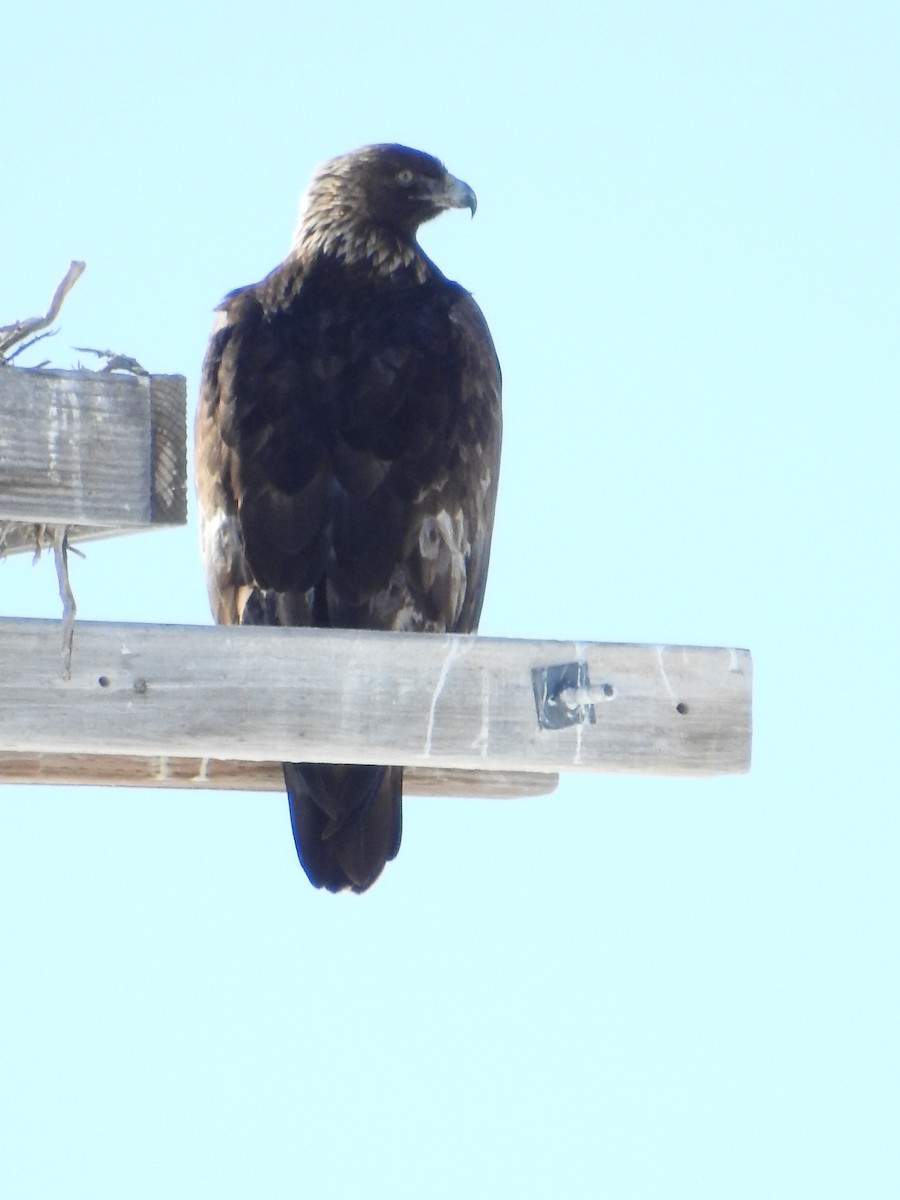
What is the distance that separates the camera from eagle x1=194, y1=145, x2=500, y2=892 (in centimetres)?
542

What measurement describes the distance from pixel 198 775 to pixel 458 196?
281 cm

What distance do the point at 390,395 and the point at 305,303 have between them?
67cm

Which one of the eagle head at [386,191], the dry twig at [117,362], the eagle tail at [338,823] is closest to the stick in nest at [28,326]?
the dry twig at [117,362]

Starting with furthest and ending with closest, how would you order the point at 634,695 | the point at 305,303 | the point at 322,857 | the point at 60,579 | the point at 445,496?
the point at 305,303 < the point at 445,496 < the point at 322,857 < the point at 634,695 < the point at 60,579

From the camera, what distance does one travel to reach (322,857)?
210 inches

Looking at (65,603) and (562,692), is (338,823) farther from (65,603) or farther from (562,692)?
(65,603)

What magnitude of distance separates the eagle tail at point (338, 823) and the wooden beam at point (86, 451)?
1.65m

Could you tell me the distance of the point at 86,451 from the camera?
12.1ft

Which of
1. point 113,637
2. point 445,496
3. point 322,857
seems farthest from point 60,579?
point 445,496

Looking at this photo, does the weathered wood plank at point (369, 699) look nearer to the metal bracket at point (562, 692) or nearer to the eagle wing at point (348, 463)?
the metal bracket at point (562, 692)

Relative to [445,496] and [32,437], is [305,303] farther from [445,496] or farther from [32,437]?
[32,437]

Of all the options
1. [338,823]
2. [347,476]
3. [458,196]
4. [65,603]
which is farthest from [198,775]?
[458,196]

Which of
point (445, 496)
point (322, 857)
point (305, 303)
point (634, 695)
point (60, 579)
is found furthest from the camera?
point (305, 303)

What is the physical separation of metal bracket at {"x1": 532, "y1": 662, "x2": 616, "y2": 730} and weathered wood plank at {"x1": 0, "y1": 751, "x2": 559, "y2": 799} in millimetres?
860
